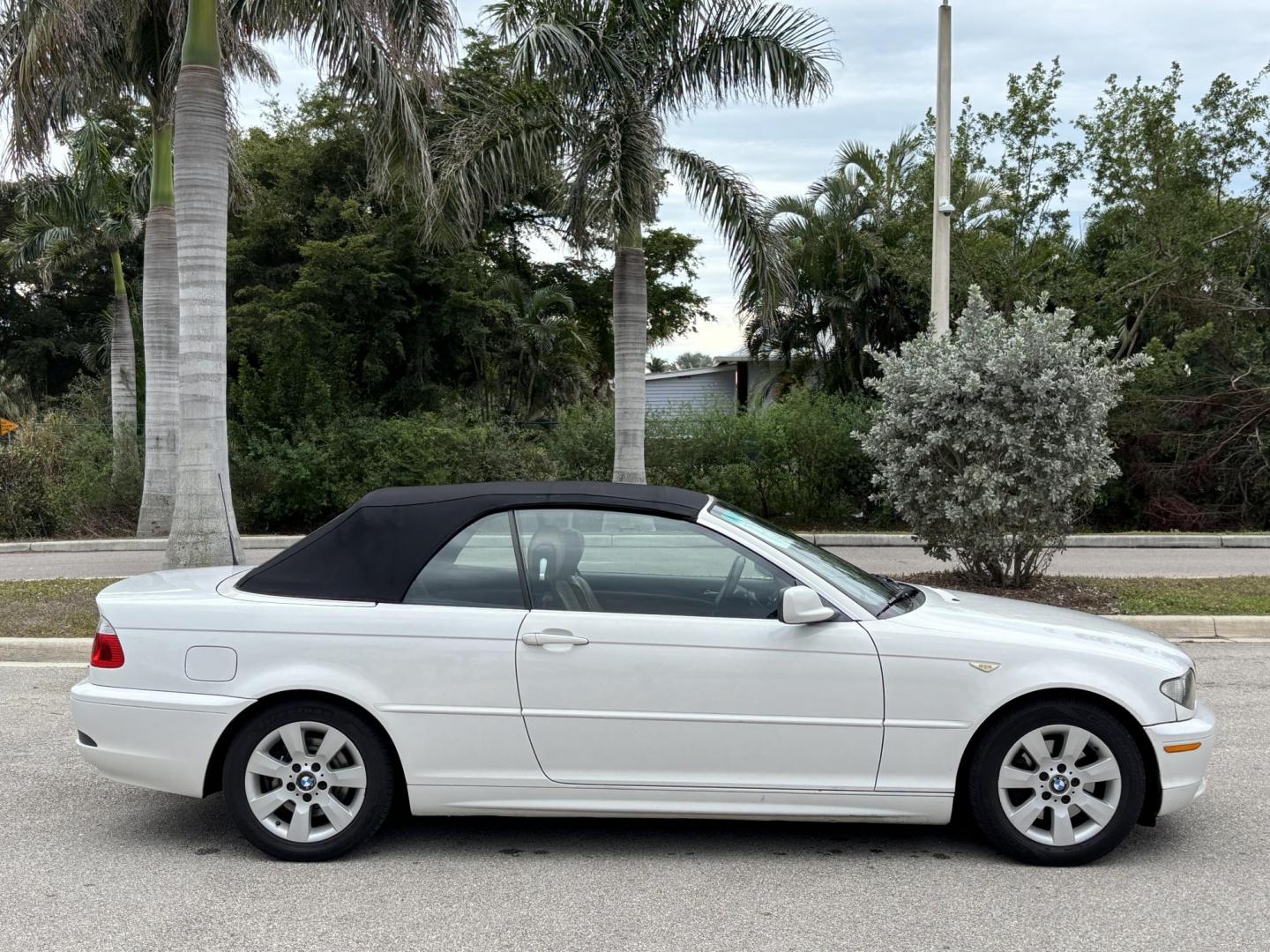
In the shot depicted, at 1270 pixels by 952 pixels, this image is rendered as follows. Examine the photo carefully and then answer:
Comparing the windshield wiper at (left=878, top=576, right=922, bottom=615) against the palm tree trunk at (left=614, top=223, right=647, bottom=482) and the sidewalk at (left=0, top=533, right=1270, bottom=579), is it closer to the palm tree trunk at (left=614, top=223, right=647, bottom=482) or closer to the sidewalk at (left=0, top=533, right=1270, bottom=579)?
the sidewalk at (left=0, top=533, right=1270, bottom=579)

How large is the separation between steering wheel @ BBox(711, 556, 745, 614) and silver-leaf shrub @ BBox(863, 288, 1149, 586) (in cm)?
650

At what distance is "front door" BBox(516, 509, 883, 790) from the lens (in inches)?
167

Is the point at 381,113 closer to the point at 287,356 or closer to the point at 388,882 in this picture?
the point at 287,356

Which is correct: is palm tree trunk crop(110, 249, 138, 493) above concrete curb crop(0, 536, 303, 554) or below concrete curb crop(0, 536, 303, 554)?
above

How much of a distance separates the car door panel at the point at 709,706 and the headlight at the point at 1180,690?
115cm

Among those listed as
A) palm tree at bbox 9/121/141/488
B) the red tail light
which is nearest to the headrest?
the red tail light

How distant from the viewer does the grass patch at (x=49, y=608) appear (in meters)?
9.03

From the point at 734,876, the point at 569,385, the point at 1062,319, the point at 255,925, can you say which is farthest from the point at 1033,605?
the point at 569,385

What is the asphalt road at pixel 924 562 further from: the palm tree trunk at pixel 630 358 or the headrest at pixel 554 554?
the headrest at pixel 554 554

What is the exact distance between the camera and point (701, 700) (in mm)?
4262

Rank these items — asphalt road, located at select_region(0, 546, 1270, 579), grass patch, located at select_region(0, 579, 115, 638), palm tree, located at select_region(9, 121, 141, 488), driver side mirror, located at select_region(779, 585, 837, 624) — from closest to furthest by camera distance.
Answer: driver side mirror, located at select_region(779, 585, 837, 624), grass patch, located at select_region(0, 579, 115, 638), asphalt road, located at select_region(0, 546, 1270, 579), palm tree, located at select_region(9, 121, 141, 488)

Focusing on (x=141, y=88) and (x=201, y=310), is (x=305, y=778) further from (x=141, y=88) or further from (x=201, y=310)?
(x=141, y=88)

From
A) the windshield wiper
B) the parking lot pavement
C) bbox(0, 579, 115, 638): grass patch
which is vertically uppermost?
the windshield wiper

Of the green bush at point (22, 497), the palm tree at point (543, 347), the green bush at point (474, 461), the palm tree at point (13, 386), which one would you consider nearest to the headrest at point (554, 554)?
the green bush at point (474, 461)
